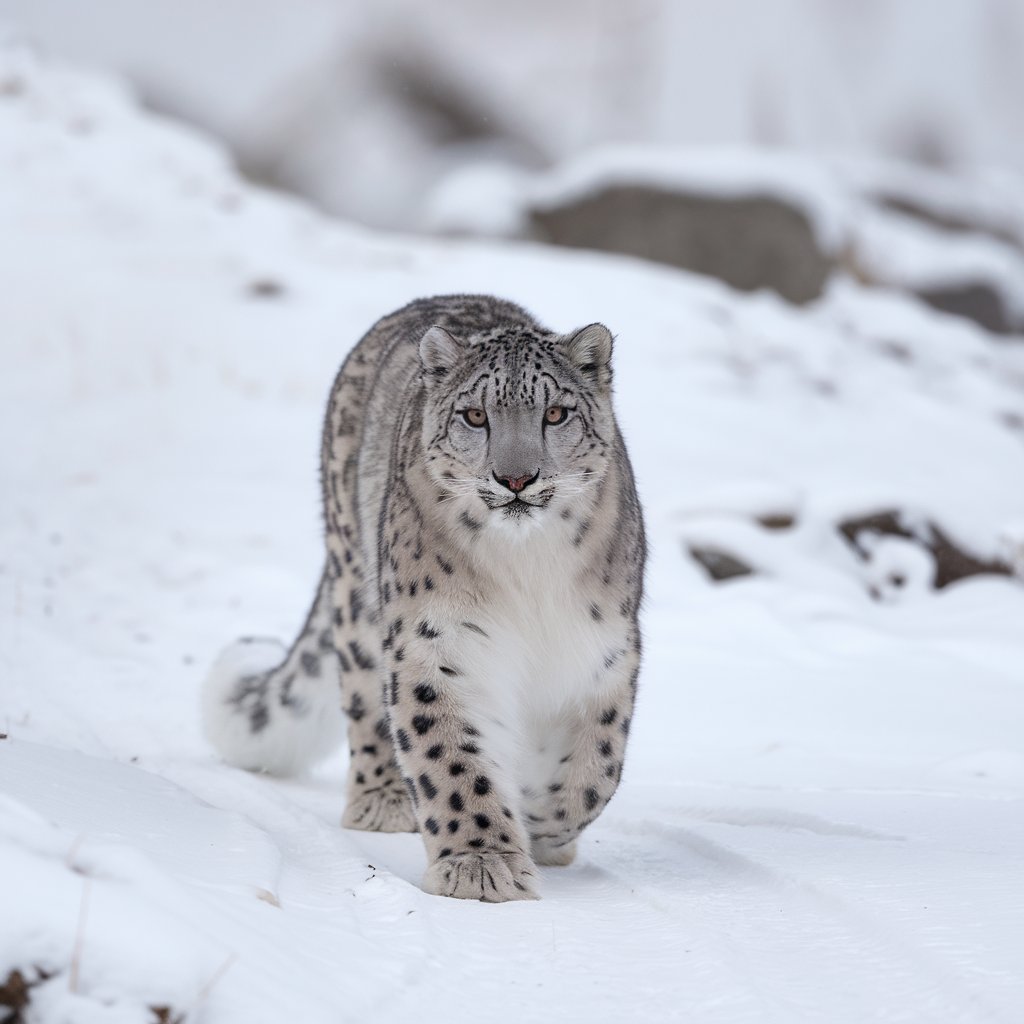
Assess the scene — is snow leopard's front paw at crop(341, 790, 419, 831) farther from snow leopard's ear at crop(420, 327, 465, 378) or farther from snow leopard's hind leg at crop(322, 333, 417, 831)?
snow leopard's ear at crop(420, 327, 465, 378)

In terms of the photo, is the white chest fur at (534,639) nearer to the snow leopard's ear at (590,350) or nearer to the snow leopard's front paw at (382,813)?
the snow leopard's ear at (590,350)

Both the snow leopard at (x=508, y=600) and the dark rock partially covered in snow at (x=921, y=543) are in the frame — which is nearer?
the snow leopard at (x=508, y=600)

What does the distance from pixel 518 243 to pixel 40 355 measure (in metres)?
7.20

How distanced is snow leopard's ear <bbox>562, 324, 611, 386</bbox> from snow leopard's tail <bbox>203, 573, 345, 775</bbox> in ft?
6.01

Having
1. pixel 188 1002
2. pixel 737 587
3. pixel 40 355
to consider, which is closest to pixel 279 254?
pixel 40 355

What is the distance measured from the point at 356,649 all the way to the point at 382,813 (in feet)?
1.88

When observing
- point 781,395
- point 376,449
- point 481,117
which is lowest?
point 781,395

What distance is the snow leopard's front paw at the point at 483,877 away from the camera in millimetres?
3824

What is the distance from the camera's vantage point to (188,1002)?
93.8 inches

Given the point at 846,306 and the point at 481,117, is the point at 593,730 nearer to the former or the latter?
the point at 846,306

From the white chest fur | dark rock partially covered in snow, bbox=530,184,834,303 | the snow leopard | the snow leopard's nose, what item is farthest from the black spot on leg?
dark rock partially covered in snow, bbox=530,184,834,303

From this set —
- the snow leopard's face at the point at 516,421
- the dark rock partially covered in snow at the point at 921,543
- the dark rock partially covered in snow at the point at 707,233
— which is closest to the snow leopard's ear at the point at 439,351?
the snow leopard's face at the point at 516,421

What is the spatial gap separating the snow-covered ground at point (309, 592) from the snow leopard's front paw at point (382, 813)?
0.82ft

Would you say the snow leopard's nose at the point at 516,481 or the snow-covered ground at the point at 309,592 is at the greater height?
the snow leopard's nose at the point at 516,481
